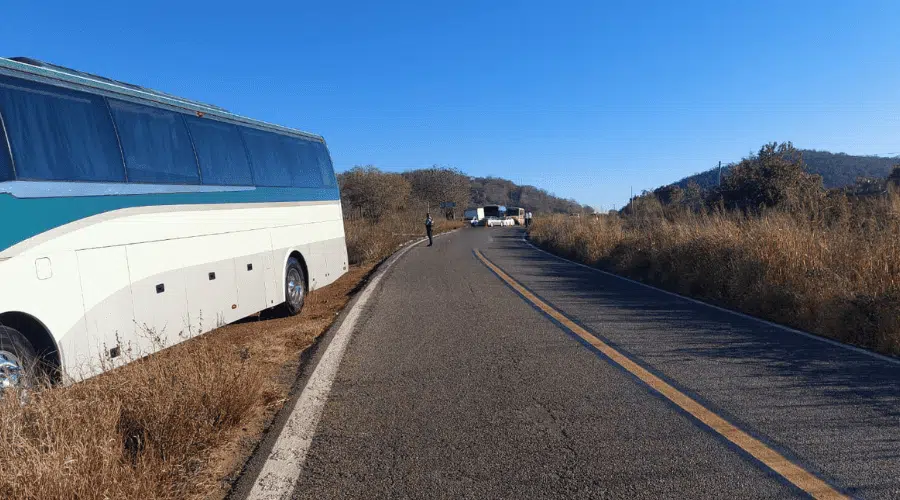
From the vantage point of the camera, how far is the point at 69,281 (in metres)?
5.33

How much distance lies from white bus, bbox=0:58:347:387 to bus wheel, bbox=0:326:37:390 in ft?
0.03

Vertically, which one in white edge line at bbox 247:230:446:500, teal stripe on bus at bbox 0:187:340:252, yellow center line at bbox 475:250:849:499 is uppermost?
teal stripe on bus at bbox 0:187:340:252

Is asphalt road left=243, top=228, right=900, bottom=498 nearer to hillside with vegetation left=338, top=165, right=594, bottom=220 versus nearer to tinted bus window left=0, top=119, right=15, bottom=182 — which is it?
tinted bus window left=0, top=119, right=15, bottom=182

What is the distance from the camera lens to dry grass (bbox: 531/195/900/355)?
7.42 m

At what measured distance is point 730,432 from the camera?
429 cm

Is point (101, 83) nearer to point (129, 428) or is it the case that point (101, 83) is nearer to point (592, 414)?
point (129, 428)

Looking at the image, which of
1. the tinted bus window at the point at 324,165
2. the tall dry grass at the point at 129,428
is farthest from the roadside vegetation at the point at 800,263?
the tinted bus window at the point at 324,165

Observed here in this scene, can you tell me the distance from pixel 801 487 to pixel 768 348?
3.83 meters

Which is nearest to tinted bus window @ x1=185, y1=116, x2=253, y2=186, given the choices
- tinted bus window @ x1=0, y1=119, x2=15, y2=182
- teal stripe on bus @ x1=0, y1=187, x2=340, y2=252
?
teal stripe on bus @ x1=0, y1=187, x2=340, y2=252

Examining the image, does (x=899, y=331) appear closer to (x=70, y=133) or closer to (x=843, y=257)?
(x=843, y=257)

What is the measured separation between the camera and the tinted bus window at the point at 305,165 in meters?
11.4

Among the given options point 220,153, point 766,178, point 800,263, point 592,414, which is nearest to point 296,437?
point 592,414

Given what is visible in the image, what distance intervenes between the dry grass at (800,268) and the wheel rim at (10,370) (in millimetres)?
8053

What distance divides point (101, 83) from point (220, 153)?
88.2 inches
